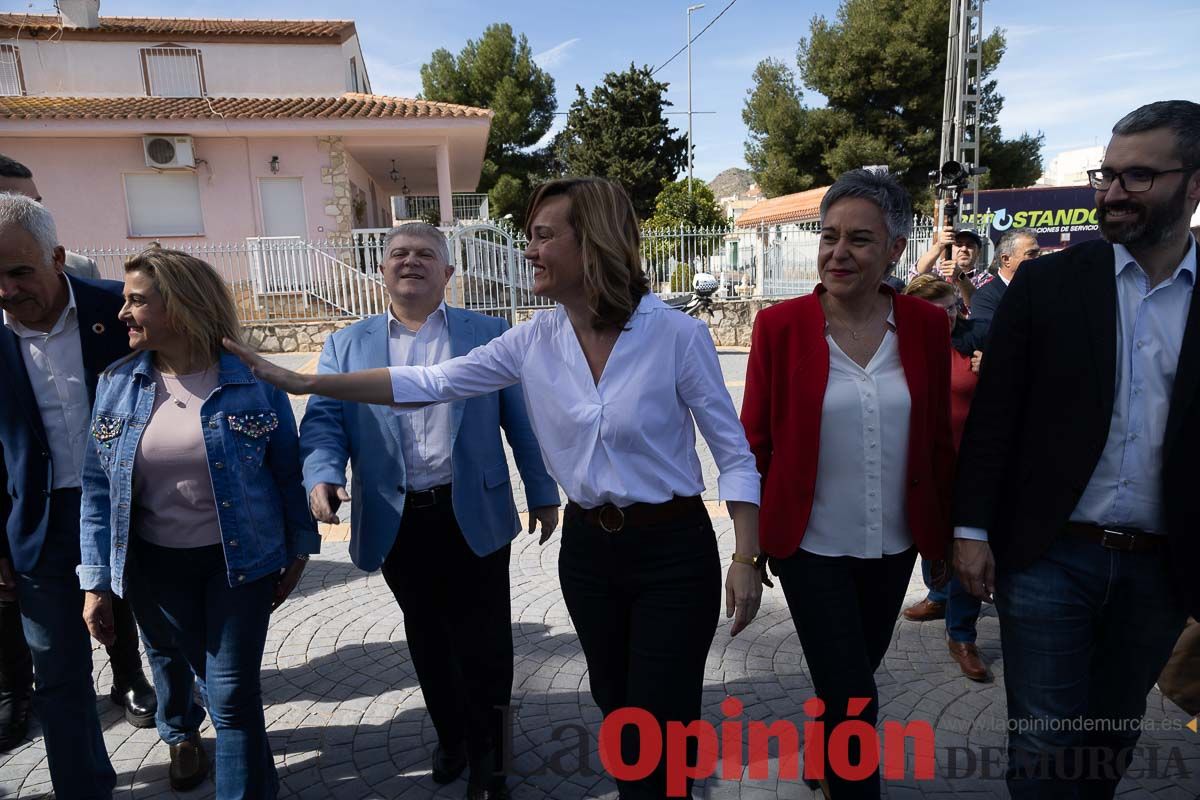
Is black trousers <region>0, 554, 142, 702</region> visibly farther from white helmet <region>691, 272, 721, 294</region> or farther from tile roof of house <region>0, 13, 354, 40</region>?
tile roof of house <region>0, 13, 354, 40</region>

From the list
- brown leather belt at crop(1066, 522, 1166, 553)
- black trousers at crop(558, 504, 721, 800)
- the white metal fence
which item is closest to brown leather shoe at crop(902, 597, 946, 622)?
brown leather belt at crop(1066, 522, 1166, 553)

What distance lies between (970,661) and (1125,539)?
5.11 ft

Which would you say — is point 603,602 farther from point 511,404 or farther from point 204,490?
point 204,490

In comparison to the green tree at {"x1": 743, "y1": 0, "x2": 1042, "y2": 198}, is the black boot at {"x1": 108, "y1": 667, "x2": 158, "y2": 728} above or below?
below

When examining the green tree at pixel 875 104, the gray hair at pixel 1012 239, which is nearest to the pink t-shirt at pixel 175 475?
the gray hair at pixel 1012 239

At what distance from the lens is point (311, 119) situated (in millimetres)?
15180

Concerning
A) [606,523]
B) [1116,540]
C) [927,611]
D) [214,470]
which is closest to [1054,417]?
[1116,540]

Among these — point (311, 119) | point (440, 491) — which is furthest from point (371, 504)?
point (311, 119)

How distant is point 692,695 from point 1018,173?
3215 cm

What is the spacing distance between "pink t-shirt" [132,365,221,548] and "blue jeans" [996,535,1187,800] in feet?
7.74

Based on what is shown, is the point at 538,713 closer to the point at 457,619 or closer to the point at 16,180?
the point at 457,619

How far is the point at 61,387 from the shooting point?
2461 millimetres

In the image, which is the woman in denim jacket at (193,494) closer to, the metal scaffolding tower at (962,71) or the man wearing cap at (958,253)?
the man wearing cap at (958,253)

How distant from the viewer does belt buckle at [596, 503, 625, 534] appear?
1.99 m
